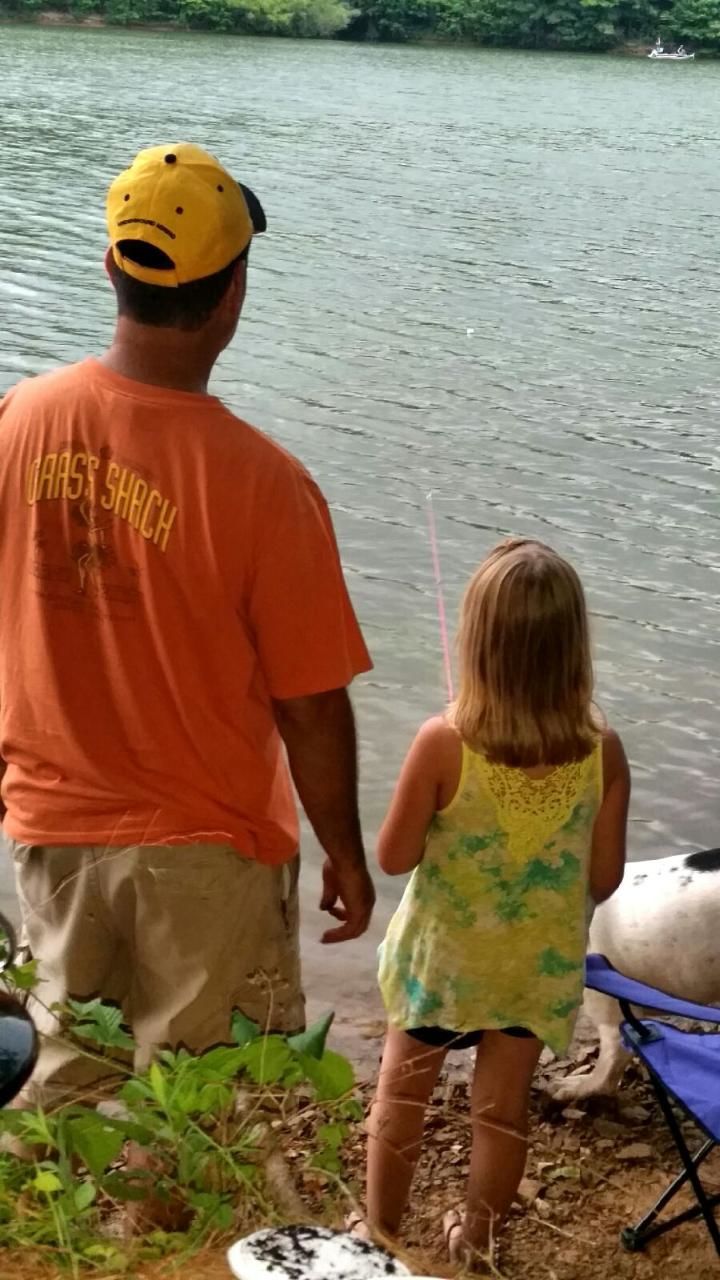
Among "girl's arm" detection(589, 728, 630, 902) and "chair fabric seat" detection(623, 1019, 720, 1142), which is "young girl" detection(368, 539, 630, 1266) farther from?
"chair fabric seat" detection(623, 1019, 720, 1142)

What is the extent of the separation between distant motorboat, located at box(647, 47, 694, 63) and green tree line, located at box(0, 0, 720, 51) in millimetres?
1537

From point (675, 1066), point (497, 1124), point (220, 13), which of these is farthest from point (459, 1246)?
point (220, 13)

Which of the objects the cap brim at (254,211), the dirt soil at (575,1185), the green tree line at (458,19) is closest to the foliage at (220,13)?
the green tree line at (458,19)

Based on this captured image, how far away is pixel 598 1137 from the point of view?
353 cm

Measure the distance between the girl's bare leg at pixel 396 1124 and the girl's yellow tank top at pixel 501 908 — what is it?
0.30 ft

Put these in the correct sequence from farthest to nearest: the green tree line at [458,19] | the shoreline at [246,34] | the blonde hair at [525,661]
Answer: the green tree line at [458,19] → the shoreline at [246,34] → the blonde hair at [525,661]

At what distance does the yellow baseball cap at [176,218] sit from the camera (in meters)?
2.26

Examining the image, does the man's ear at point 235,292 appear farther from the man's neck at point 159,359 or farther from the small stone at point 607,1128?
the small stone at point 607,1128

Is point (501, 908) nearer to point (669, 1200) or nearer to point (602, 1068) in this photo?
point (669, 1200)

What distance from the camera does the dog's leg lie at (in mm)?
3598

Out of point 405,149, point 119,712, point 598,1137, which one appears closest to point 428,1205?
point 598,1137

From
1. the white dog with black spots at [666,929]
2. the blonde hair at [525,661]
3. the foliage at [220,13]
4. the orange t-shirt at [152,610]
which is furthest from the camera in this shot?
the foliage at [220,13]

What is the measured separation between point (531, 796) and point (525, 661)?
0.25 metres

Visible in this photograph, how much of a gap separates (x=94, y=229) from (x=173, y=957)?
1441cm
